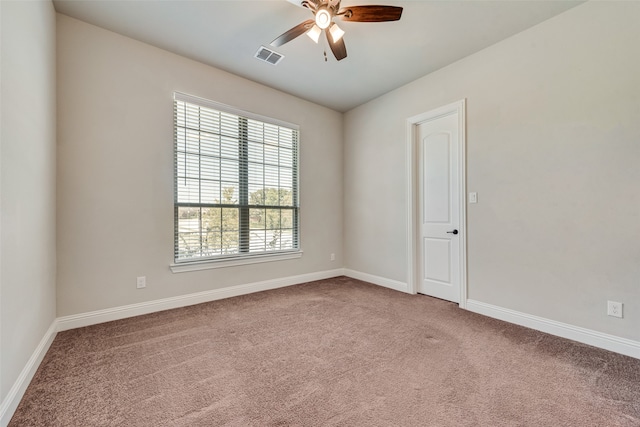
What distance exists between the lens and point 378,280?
13.7 ft

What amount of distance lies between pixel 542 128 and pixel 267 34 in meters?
2.83

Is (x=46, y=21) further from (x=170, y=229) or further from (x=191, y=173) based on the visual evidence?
(x=170, y=229)

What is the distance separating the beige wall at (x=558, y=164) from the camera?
2145mm

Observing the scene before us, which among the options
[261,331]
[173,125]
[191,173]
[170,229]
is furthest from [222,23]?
[261,331]

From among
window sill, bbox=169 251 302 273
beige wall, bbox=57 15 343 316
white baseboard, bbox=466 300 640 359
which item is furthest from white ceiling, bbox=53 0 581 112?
white baseboard, bbox=466 300 640 359

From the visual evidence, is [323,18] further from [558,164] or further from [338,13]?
[558,164]

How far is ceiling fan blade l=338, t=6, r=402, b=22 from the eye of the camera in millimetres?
1982

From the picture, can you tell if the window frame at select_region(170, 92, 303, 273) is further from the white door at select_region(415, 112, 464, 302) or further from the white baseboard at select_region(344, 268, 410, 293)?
the white door at select_region(415, 112, 464, 302)

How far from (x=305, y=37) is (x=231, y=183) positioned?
6.27 ft

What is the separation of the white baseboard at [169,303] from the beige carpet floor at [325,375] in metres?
0.10

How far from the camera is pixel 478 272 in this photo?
300cm

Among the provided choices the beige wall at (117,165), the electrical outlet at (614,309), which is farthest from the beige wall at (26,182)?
the electrical outlet at (614,309)

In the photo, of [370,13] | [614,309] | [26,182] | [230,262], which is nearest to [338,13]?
[370,13]

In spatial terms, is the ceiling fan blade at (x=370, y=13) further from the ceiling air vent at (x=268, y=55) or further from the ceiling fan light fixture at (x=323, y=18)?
the ceiling air vent at (x=268, y=55)
